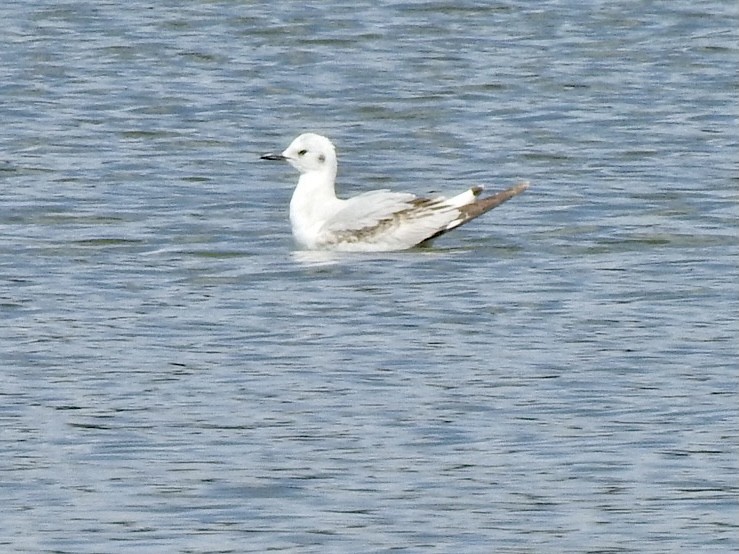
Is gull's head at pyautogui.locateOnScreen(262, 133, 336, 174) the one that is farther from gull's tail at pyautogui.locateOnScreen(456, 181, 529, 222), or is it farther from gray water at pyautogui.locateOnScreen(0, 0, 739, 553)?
gull's tail at pyautogui.locateOnScreen(456, 181, 529, 222)

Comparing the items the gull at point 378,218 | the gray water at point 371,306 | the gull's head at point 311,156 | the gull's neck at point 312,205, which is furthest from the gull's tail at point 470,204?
the gull's head at point 311,156

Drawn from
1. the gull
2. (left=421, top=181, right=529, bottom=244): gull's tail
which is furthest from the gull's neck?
(left=421, top=181, right=529, bottom=244): gull's tail

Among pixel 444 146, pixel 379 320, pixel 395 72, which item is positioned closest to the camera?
pixel 379 320

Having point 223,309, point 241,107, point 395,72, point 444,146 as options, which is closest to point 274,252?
point 223,309

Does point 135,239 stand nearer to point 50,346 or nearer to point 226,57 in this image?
point 50,346

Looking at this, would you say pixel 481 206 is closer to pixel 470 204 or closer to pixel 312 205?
pixel 470 204

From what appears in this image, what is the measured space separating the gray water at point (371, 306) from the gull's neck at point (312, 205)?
0.19 meters

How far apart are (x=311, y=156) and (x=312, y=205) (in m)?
0.55

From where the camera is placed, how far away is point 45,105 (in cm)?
1877

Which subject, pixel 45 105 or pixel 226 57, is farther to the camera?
pixel 226 57

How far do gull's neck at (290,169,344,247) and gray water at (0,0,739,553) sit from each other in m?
0.19

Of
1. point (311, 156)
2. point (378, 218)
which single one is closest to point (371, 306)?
point (378, 218)

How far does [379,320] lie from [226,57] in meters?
10.3

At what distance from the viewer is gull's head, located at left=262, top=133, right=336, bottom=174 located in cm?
1407
